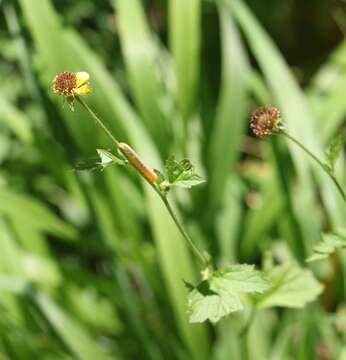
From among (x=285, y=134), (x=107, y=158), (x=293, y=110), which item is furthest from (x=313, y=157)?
(x=293, y=110)

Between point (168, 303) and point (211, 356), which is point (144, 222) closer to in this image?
point (168, 303)

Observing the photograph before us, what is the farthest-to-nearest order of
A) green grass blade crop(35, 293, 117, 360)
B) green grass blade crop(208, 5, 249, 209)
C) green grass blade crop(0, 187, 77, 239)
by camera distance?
green grass blade crop(208, 5, 249, 209), green grass blade crop(0, 187, 77, 239), green grass blade crop(35, 293, 117, 360)

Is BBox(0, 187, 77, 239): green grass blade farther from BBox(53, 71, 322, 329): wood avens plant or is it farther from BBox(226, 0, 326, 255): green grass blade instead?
BBox(53, 71, 322, 329): wood avens plant

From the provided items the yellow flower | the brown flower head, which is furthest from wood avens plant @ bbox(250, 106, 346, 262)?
the yellow flower

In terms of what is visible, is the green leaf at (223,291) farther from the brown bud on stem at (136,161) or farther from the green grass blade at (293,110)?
the green grass blade at (293,110)

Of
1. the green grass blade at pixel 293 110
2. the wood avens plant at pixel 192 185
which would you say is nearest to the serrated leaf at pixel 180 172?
the wood avens plant at pixel 192 185

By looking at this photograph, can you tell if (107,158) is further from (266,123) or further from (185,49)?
(185,49)

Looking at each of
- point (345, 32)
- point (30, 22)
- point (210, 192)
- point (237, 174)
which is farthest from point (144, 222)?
point (345, 32)
